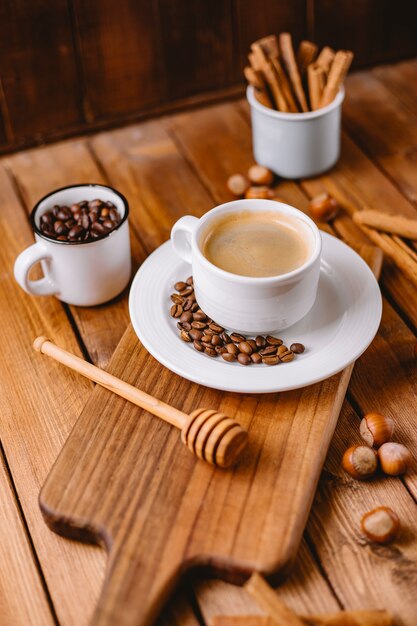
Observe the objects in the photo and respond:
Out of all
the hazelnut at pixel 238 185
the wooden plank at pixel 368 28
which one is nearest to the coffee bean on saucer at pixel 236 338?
the hazelnut at pixel 238 185

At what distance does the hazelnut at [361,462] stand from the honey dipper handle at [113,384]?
0.23m

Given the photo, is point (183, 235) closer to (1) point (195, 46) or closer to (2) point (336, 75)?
(2) point (336, 75)

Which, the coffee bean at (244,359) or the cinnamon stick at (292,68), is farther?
the cinnamon stick at (292,68)

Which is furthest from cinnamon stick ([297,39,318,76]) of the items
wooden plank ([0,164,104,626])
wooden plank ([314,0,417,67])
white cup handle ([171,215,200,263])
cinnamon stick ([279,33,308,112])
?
wooden plank ([0,164,104,626])

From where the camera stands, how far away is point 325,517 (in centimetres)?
96

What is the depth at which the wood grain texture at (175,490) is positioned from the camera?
861mm

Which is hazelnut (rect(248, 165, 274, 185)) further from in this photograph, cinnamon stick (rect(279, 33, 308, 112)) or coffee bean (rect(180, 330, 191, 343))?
coffee bean (rect(180, 330, 191, 343))

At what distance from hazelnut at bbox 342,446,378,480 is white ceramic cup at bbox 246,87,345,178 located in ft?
2.29

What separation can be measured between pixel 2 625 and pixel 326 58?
44.7 inches

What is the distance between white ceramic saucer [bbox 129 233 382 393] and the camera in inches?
39.8

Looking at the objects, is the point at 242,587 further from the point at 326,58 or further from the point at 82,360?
the point at 326,58

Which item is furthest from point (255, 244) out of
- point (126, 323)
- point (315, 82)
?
point (315, 82)

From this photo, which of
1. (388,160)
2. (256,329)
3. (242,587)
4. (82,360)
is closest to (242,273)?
(256,329)

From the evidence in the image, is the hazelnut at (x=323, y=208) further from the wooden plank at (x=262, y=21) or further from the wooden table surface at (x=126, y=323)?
the wooden plank at (x=262, y=21)
